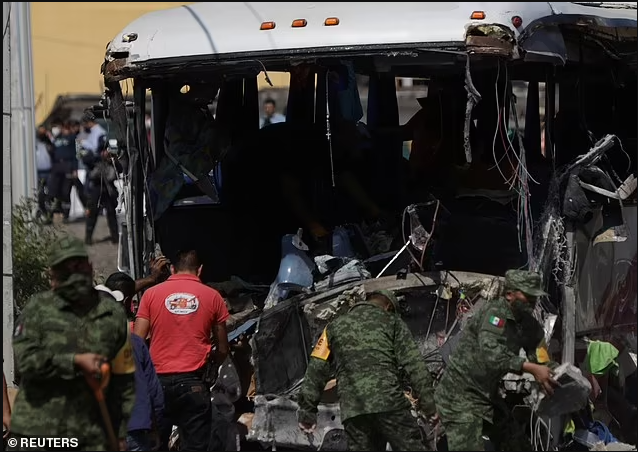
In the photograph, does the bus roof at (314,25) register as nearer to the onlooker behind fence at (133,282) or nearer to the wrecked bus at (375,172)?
the wrecked bus at (375,172)

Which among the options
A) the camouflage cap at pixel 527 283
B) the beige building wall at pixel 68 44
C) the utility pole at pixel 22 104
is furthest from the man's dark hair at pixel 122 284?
the beige building wall at pixel 68 44

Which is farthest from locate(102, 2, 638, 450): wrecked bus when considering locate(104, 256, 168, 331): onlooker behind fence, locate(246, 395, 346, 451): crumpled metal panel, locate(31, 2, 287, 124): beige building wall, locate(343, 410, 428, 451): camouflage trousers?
locate(31, 2, 287, 124): beige building wall

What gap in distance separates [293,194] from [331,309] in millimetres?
1800

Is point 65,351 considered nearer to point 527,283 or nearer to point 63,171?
point 527,283

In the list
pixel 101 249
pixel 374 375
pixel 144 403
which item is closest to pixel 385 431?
pixel 374 375

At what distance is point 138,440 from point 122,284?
119 centimetres

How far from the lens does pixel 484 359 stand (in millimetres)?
6262

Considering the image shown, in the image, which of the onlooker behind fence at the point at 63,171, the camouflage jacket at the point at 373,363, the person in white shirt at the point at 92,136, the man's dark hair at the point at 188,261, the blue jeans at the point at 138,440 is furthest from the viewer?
the person in white shirt at the point at 92,136

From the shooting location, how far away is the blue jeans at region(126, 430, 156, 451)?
6.54 meters

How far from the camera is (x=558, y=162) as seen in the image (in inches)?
338

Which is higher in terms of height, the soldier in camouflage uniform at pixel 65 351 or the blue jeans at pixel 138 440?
the soldier in camouflage uniform at pixel 65 351

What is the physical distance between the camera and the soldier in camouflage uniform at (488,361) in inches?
246

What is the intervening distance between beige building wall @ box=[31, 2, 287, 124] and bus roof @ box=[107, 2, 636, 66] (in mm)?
23583

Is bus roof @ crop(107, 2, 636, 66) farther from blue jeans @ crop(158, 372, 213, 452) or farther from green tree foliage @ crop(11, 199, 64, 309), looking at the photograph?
green tree foliage @ crop(11, 199, 64, 309)
